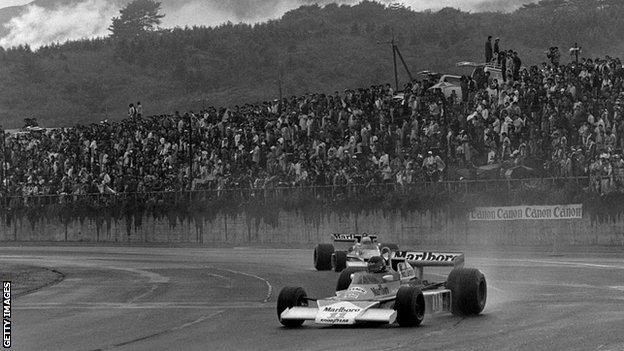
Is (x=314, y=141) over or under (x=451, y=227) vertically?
over

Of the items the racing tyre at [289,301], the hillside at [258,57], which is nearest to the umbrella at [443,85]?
the racing tyre at [289,301]

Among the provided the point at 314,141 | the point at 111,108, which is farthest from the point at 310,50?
the point at 314,141

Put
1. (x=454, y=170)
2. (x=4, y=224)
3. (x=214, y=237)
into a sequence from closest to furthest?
1. (x=454, y=170)
2. (x=214, y=237)
3. (x=4, y=224)

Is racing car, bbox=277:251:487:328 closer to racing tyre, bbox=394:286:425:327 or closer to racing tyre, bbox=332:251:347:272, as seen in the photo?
racing tyre, bbox=394:286:425:327

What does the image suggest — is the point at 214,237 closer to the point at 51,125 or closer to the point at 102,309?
the point at 102,309

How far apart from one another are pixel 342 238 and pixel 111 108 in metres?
95.1

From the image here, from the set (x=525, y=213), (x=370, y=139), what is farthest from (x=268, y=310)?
(x=370, y=139)

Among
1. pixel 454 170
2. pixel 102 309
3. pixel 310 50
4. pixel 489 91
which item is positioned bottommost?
pixel 102 309

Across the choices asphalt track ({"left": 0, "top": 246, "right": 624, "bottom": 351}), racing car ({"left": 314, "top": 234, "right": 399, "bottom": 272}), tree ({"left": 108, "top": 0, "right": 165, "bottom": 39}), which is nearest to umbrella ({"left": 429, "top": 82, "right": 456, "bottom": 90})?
asphalt track ({"left": 0, "top": 246, "right": 624, "bottom": 351})

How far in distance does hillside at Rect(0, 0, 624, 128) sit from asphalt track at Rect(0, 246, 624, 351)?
7668 cm

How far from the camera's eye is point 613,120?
36938 mm

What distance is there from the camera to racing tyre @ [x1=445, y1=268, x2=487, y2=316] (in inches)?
759

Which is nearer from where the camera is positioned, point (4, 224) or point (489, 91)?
point (489, 91)

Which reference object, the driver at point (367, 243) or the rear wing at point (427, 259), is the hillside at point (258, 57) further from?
the rear wing at point (427, 259)
